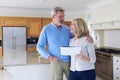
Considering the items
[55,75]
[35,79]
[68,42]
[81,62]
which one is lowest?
[35,79]

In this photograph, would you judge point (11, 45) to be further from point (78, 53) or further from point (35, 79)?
point (78, 53)

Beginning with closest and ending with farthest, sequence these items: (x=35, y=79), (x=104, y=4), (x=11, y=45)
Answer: (x=35, y=79)
(x=104, y=4)
(x=11, y=45)

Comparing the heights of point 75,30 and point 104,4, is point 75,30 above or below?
below

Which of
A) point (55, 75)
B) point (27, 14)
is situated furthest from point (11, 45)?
point (55, 75)

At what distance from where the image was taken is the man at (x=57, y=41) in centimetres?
210

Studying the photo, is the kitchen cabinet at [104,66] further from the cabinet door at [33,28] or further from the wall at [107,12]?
the cabinet door at [33,28]

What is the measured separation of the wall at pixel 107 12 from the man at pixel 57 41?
2.69 meters

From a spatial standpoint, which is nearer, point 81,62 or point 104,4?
point 81,62

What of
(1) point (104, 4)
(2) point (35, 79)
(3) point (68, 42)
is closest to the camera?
(3) point (68, 42)

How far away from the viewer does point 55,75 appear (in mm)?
2191

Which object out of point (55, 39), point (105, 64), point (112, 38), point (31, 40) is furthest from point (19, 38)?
point (55, 39)

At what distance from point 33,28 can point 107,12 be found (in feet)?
9.85

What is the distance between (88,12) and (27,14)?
225cm

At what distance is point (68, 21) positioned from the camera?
7332mm
